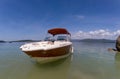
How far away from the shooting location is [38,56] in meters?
8.60

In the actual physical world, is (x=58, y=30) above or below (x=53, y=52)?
above

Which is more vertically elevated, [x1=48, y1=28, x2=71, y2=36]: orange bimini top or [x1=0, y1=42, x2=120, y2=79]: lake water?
[x1=48, y1=28, x2=71, y2=36]: orange bimini top

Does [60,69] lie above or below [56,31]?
below

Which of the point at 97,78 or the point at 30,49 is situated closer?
the point at 97,78

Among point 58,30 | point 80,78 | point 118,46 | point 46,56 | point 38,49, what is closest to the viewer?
point 80,78

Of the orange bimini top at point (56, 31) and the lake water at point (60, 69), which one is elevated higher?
the orange bimini top at point (56, 31)

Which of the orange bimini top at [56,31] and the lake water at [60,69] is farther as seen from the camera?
the orange bimini top at [56,31]

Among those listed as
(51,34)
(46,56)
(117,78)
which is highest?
(51,34)

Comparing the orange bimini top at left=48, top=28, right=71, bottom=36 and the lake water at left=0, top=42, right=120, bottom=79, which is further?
the orange bimini top at left=48, top=28, right=71, bottom=36

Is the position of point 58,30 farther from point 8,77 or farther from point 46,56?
point 8,77

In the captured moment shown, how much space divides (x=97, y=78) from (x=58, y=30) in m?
7.21

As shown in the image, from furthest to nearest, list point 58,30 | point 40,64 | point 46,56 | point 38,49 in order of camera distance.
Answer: point 58,30 → point 40,64 → point 46,56 → point 38,49

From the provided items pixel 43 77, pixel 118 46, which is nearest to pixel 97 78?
pixel 43 77

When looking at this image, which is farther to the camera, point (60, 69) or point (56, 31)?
point (56, 31)
